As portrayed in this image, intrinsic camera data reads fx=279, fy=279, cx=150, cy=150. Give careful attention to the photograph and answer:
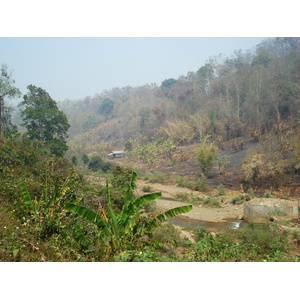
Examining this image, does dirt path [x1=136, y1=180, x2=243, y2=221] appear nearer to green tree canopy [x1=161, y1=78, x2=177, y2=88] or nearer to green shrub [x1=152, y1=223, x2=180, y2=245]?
green shrub [x1=152, y1=223, x2=180, y2=245]

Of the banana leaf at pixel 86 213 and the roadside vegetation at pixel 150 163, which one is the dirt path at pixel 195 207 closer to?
the roadside vegetation at pixel 150 163

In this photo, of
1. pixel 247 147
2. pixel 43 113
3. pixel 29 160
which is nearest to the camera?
pixel 29 160

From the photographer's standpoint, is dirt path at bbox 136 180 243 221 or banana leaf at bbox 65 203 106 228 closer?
banana leaf at bbox 65 203 106 228

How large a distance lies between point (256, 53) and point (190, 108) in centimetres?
990

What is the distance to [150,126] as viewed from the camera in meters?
12.6

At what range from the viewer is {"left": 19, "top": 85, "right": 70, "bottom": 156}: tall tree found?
8625 millimetres

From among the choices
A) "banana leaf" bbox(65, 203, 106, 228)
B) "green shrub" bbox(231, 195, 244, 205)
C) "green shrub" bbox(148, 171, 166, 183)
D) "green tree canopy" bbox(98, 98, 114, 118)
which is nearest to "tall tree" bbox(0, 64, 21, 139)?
"green tree canopy" bbox(98, 98, 114, 118)

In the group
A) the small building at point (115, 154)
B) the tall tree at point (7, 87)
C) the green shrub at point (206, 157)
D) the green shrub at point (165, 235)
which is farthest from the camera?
the small building at point (115, 154)

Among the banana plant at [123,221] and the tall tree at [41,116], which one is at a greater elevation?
the tall tree at [41,116]

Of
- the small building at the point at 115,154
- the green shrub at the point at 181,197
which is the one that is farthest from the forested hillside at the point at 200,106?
the green shrub at the point at 181,197

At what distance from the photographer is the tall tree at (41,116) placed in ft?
28.3
